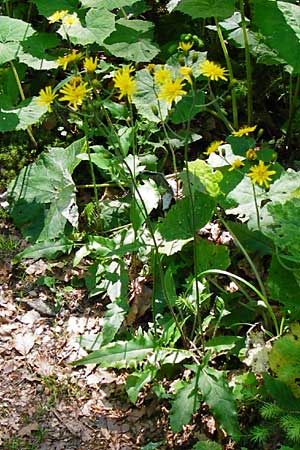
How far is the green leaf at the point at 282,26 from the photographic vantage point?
3.02 metres

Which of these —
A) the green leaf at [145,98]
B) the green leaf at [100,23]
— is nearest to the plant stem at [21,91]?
the green leaf at [100,23]

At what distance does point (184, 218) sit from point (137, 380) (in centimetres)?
72

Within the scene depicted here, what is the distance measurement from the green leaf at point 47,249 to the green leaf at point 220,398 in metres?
1.01

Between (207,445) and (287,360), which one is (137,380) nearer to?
(207,445)

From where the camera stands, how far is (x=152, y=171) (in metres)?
3.46

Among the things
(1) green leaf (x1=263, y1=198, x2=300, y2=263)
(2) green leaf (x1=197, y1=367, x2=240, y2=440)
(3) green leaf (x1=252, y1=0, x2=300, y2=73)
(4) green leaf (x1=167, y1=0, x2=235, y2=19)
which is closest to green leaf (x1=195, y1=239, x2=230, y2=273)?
(1) green leaf (x1=263, y1=198, x2=300, y2=263)

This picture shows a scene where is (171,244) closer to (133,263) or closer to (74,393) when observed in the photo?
(133,263)

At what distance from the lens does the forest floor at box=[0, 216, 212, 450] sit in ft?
A: 9.14

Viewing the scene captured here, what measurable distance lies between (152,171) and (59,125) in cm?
80

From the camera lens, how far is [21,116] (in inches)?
138

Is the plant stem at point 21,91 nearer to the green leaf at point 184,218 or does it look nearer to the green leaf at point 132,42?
the green leaf at point 132,42

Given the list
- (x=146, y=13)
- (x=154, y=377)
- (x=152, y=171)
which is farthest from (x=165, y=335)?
(x=146, y=13)

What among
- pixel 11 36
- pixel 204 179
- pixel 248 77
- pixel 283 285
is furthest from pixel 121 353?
pixel 11 36

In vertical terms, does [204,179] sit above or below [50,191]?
above
